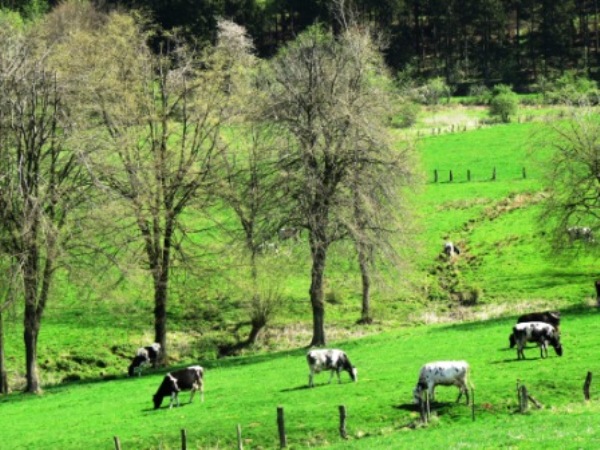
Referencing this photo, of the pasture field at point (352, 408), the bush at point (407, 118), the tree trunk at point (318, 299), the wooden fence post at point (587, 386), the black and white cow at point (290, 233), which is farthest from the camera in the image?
the bush at point (407, 118)

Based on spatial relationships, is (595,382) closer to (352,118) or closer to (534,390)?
(534,390)

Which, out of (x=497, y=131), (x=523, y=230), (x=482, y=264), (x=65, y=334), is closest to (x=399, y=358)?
(x=65, y=334)

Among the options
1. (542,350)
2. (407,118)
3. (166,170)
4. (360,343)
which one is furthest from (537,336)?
(407,118)

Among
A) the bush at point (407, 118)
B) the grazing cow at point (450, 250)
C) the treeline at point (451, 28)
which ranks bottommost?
the grazing cow at point (450, 250)

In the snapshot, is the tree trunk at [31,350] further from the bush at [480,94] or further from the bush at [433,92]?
the bush at [480,94]

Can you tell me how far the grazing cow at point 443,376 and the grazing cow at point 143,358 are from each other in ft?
→ 64.6

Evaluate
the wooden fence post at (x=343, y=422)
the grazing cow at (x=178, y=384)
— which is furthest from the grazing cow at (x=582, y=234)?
the wooden fence post at (x=343, y=422)

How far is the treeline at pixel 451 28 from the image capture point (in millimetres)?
143250

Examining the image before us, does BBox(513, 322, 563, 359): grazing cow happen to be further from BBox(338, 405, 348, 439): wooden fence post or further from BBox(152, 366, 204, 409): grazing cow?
BBox(152, 366, 204, 409): grazing cow

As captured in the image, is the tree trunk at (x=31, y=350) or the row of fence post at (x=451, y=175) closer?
the tree trunk at (x=31, y=350)

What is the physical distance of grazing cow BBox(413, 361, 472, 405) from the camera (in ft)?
115

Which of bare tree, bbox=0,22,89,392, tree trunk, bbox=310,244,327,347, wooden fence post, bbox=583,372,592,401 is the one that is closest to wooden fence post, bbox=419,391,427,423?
wooden fence post, bbox=583,372,592,401

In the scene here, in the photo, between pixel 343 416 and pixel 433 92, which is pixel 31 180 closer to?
pixel 343 416

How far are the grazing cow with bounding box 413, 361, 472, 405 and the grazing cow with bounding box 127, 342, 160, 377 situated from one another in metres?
19.7
